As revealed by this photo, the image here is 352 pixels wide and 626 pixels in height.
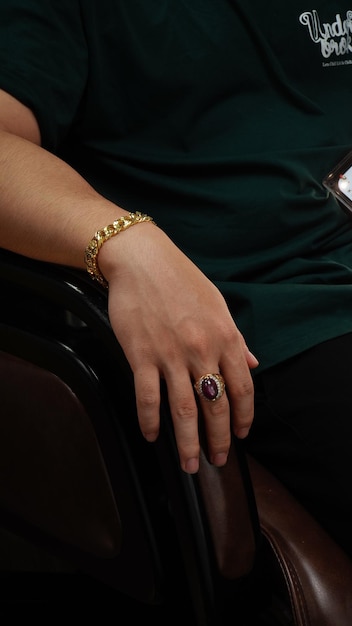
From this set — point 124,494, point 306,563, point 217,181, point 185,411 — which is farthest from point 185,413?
point 217,181

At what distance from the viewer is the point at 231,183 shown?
3.36 ft

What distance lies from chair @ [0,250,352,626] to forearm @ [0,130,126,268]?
0.06 feet

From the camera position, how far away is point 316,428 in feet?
2.94

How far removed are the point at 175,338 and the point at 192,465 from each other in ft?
0.39

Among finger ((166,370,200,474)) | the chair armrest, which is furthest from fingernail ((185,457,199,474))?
the chair armrest

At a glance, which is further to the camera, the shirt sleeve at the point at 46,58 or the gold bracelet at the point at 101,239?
the shirt sleeve at the point at 46,58

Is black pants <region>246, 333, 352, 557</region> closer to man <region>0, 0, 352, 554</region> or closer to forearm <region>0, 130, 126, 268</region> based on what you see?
man <region>0, 0, 352, 554</region>

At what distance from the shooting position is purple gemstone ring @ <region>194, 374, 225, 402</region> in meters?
0.74

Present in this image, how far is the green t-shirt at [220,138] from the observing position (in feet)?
3.12

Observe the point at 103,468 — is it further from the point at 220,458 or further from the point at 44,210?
the point at 44,210

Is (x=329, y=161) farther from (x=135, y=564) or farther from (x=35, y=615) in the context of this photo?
(x=35, y=615)

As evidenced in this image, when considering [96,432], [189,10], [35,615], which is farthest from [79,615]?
[189,10]

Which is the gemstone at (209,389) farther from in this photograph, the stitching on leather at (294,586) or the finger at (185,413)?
the stitching on leather at (294,586)

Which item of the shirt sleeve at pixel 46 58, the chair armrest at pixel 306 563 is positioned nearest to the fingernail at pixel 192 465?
the chair armrest at pixel 306 563
